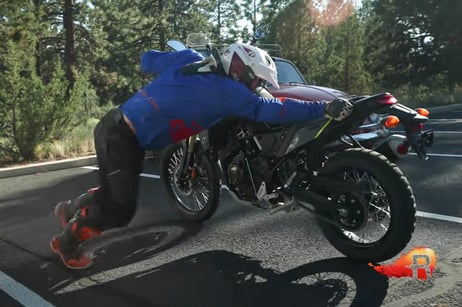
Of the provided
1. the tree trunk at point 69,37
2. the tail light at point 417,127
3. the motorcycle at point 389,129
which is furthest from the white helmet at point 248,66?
the tree trunk at point 69,37

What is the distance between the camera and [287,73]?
8328 mm

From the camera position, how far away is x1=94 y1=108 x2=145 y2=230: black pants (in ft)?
12.5

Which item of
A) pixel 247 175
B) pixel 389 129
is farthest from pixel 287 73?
pixel 247 175

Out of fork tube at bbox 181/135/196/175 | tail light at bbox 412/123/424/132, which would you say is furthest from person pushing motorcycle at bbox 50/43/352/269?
fork tube at bbox 181/135/196/175

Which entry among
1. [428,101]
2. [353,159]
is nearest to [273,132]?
[353,159]

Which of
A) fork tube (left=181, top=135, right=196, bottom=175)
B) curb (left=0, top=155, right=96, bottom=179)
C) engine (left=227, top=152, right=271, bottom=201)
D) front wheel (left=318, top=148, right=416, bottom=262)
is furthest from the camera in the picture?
curb (left=0, top=155, right=96, bottom=179)

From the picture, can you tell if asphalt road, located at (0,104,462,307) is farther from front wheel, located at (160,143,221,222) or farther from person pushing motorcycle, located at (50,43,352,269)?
person pushing motorcycle, located at (50,43,352,269)

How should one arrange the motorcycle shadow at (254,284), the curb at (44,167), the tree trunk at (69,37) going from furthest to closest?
1. the tree trunk at (69,37)
2. the curb at (44,167)
3. the motorcycle shadow at (254,284)

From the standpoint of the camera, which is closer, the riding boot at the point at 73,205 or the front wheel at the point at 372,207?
the front wheel at the point at 372,207

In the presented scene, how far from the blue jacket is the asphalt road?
3.53 ft

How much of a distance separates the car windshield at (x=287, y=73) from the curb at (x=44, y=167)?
4332mm

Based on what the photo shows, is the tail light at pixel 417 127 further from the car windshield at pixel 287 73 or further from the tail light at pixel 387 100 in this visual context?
the car windshield at pixel 287 73

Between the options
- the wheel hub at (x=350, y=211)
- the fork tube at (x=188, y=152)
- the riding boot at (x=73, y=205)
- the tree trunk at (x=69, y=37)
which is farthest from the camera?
the tree trunk at (x=69, y=37)

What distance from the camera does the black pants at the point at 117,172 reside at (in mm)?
3809
